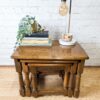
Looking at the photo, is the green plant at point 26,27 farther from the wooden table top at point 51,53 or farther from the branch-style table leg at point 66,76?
the branch-style table leg at point 66,76

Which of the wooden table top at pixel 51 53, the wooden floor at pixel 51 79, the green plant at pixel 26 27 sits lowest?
the wooden floor at pixel 51 79

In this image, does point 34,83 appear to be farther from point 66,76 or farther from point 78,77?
point 78,77

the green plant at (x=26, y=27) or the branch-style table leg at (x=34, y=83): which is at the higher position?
the green plant at (x=26, y=27)

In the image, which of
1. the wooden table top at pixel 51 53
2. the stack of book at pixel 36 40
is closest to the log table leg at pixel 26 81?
the wooden table top at pixel 51 53

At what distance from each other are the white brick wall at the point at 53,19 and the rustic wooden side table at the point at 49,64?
480 mm

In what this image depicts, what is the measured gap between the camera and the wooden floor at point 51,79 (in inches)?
71.7

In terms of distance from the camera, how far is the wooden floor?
182cm

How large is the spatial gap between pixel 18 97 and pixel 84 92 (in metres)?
0.73

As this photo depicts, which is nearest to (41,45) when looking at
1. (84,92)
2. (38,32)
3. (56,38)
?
(38,32)

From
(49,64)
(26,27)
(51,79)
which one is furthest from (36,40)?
(51,79)

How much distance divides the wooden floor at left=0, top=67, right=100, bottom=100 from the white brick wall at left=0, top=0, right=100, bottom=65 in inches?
12.1

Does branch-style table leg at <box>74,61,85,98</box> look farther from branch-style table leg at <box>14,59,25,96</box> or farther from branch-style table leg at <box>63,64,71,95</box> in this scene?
branch-style table leg at <box>14,59,25,96</box>

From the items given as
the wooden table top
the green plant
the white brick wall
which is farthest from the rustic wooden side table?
the white brick wall

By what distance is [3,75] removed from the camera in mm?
2236
